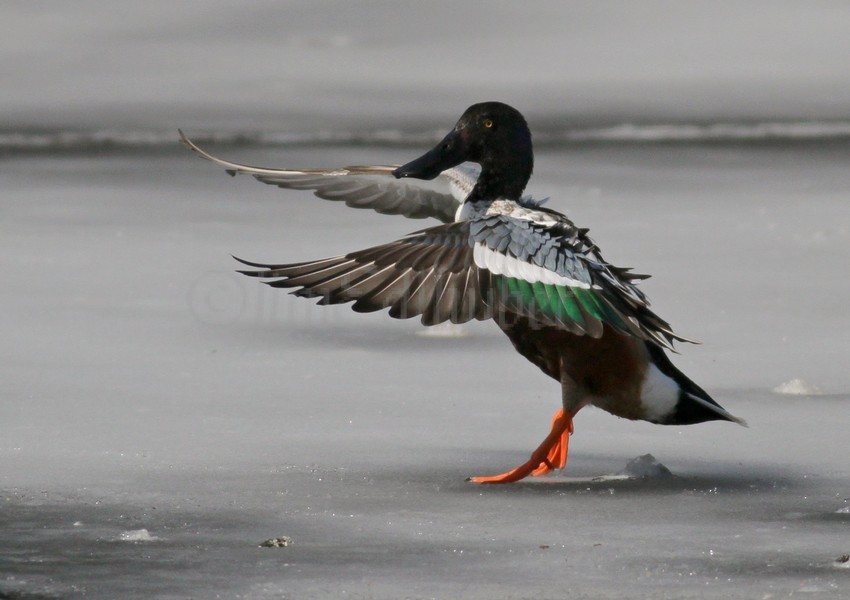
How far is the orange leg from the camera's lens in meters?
4.18

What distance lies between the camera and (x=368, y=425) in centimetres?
467

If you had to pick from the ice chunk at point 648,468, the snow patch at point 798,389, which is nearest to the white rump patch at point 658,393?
the ice chunk at point 648,468

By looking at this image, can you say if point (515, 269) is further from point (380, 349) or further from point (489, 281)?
point (380, 349)

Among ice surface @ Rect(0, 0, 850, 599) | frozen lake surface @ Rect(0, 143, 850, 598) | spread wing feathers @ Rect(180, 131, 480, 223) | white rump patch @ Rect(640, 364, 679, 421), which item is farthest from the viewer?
spread wing feathers @ Rect(180, 131, 480, 223)

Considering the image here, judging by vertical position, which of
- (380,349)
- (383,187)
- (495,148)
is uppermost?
(495,148)

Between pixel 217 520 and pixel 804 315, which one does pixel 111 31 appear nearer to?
pixel 804 315

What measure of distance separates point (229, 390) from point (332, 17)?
893 cm

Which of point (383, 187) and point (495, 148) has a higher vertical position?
point (495, 148)

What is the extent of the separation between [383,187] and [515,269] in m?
1.53

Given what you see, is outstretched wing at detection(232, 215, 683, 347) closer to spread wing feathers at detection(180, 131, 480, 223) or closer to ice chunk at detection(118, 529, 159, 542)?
ice chunk at detection(118, 529, 159, 542)

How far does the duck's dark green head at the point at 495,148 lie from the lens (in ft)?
16.2

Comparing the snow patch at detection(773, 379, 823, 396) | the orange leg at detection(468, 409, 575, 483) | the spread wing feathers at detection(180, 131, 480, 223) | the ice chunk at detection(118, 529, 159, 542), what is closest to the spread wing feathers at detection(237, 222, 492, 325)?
the orange leg at detection(468, 409, 575, 483)

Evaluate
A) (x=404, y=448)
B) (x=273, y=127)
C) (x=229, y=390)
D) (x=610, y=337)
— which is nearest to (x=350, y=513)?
(x=404, y=448)

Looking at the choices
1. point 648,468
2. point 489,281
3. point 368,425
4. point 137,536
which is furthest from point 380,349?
point 137,536
